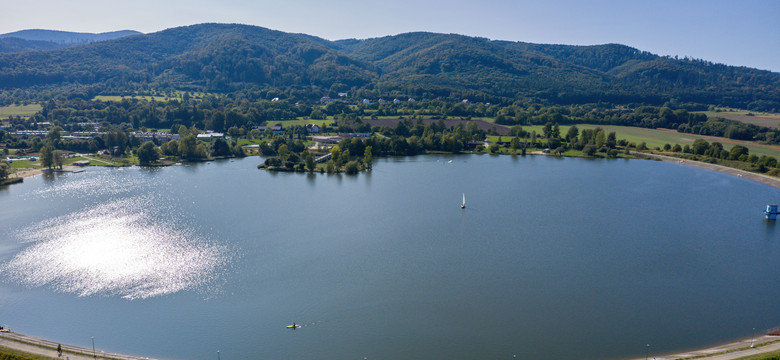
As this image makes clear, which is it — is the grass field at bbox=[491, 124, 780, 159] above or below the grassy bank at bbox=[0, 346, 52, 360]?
above

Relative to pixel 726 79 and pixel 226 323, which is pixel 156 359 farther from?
pixel 726 79

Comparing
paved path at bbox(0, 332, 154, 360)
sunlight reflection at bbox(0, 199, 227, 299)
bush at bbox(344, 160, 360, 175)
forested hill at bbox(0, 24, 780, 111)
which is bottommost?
paved path at bbox(0, 332, 154, 360)

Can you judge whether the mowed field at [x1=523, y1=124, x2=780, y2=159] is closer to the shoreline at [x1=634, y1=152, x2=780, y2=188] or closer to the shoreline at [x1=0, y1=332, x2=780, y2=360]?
the shoreline at [x1=634, y1=152, x2=780, y2=188]

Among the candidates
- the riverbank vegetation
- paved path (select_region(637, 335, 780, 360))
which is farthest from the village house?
paved path (select_region(637, 335, 780, 360))

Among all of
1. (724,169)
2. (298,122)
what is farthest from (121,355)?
(298,122)

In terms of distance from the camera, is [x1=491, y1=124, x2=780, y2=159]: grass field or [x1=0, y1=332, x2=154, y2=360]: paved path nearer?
[x1=0, y1=332, x2=154, y2=360]: paved path

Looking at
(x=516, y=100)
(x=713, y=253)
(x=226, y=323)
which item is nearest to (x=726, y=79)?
(x=516, y=100)

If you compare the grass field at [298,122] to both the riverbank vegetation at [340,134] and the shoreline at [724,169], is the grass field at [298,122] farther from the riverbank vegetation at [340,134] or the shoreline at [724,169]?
the shoreline at [724,169]
